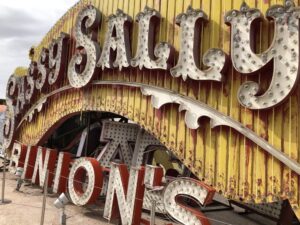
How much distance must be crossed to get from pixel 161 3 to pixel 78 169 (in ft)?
17.1

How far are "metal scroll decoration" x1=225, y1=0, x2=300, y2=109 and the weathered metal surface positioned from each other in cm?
24

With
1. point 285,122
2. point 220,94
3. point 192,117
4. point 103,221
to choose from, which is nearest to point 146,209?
point 103,221

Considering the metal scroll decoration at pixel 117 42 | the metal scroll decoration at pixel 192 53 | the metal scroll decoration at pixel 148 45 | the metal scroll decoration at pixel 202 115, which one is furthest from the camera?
the metal scroll decoration at pixel 117 42

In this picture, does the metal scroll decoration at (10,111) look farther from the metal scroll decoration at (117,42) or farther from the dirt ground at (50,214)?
the metal scroll decoration at (117,42)

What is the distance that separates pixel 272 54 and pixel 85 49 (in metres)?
6.45

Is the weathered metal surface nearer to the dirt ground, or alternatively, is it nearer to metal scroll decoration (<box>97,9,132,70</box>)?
metal scroll decoration (<box>97,9,132,70</box>)

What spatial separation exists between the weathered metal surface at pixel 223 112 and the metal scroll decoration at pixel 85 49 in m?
0.95

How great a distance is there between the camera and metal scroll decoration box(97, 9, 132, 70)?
9352 mm

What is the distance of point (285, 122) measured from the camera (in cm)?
615

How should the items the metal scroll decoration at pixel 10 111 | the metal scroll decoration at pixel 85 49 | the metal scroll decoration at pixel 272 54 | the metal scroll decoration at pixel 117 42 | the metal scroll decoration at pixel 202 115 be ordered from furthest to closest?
the metal scroll decoration at pixel 10 111, the metal scroll decoration at pixel 85 49, the metal scroll decoration at pixel 117 42, the metal scroll decoration at pixel 202 115, the metal scroll decoration at pixel 272 54

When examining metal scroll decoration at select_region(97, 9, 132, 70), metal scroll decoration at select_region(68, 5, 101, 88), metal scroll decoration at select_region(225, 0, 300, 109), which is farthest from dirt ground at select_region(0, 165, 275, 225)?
metal scroll decoration at select_region(97, 9, 132, 70)

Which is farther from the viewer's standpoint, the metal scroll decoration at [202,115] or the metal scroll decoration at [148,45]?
the metal scroll decoration at [148,45]

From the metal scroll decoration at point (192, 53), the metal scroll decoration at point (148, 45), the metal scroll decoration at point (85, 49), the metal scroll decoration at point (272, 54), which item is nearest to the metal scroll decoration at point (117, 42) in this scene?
the metal scroll decoration at point (148, 45)

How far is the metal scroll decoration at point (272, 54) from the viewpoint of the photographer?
590 cm
